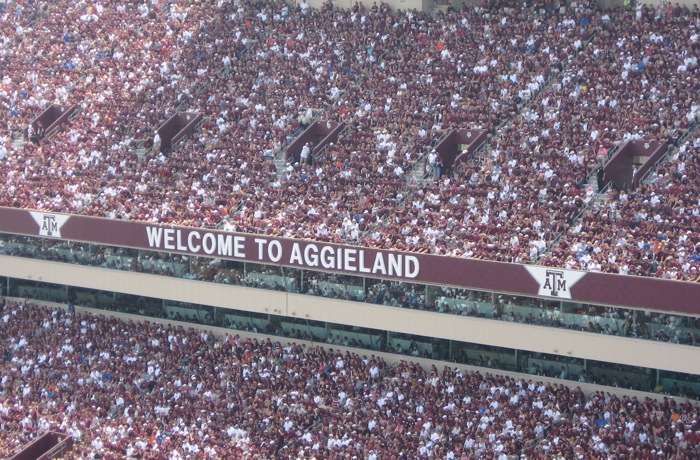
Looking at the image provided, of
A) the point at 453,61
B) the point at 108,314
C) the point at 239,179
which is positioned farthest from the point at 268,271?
the point at 453,61

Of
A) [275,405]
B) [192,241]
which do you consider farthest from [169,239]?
[275,405]

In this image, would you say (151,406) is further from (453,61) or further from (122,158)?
(453,61)

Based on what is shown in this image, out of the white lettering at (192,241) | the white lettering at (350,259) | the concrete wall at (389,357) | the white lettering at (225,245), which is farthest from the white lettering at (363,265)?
the white lettering at (192,241)

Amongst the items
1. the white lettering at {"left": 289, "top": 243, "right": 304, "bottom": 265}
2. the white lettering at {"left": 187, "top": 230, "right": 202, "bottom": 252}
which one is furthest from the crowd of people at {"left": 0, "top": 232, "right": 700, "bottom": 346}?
the white lettering at {"left": 187, "top": 230, "right": 202, "bottom": 252}

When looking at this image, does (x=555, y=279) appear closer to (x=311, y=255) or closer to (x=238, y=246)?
(x=311, y=255)

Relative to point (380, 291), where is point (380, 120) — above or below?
above
